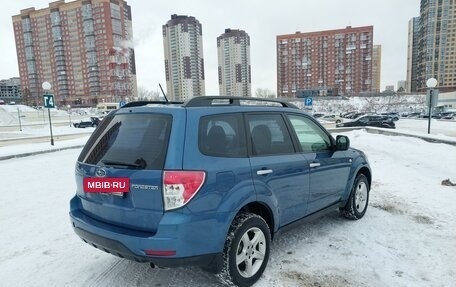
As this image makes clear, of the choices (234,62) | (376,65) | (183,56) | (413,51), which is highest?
(413,51)

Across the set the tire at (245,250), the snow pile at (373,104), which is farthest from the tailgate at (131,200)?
the snow pile at (373,104)

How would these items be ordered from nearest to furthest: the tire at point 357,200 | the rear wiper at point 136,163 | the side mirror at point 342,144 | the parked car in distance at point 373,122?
the rear wiper at point 136,163
the side mirror at point 342,144
the tire at point 357,200
the parked car in distance at point 373,122

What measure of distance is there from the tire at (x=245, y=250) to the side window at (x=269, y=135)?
0.67 metres

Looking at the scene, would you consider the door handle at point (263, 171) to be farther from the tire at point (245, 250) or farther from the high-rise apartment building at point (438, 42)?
the high-rise apartment building at point (438, 42)

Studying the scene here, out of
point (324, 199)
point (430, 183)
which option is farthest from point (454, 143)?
point (324, 199)

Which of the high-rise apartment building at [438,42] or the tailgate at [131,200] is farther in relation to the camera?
the high-rise apartment building at [438,42]

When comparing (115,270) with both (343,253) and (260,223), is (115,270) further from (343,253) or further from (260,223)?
(343,253)

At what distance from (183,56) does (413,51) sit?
81764 mm

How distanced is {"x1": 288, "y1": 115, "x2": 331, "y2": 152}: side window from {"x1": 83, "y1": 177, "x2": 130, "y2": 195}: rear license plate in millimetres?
1995

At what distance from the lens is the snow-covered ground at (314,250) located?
312cm

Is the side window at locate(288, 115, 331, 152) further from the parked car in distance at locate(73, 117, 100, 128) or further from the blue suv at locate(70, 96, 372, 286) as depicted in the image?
the parked car in distance at locate(73, 117, 100, 128)

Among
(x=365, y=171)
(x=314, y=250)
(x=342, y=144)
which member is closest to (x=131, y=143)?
(x=314, y=250)

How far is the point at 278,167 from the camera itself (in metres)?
3.24

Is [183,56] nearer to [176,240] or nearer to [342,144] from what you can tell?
[342,144]
